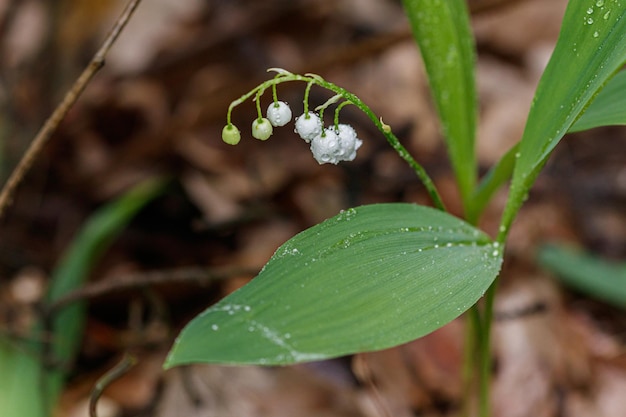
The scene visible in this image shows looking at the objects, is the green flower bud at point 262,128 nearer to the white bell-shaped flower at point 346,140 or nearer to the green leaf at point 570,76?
the white bell-shaped flower at point 346,140

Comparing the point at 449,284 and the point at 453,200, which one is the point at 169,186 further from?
the point at 449,284

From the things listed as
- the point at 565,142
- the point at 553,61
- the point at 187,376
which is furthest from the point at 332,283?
the point at 565,142

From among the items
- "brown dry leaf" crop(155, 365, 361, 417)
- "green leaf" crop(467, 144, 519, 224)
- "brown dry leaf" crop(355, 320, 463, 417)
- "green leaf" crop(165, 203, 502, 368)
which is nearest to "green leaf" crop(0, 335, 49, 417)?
"brown dry leaf" crop(155, 365, 361, 417)

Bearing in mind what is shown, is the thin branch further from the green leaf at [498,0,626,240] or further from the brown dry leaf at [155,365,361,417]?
the green leaf at [498,0,626,240]

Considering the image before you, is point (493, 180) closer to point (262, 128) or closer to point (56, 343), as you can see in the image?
point (262, 128)

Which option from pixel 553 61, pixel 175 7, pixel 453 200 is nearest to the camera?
pixel 553 61
